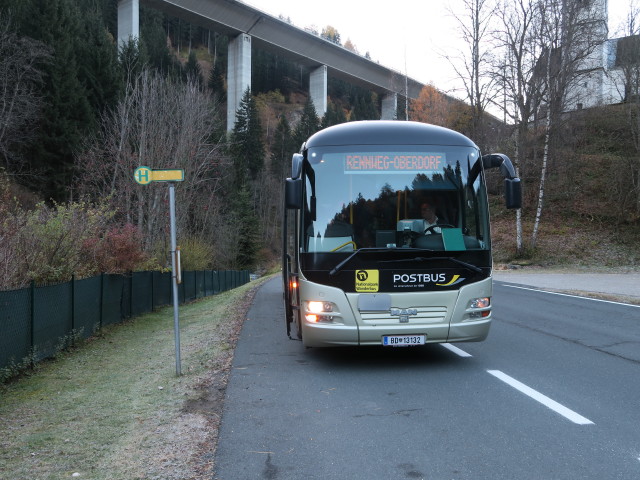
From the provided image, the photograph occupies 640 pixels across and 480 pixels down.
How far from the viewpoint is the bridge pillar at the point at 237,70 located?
2289 inches

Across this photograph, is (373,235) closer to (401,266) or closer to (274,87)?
(401,266)

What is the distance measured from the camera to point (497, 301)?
1695 cm

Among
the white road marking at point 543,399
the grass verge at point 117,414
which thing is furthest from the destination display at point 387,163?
the grass verge at point 117,414

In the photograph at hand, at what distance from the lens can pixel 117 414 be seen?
20.9ft

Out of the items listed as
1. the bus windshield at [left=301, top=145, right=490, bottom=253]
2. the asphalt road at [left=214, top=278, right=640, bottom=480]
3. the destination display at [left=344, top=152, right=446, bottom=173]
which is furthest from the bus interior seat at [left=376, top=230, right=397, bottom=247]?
the asphalt road at [left=214, top=278, right=640, bottom=480]

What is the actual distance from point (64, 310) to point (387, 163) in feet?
23.5

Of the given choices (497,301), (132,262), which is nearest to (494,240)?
(497,301)

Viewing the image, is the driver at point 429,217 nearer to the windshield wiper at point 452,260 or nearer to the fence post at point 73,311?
the windshield wiper at point 452,260

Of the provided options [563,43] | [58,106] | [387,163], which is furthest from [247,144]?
[387,163]

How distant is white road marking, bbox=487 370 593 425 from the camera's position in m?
5.55

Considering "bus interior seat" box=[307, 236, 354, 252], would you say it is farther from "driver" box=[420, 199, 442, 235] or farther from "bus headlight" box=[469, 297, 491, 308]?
"bus headlight" box=[469, 297, 491, 308]

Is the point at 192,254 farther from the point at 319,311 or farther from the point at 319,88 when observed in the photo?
the point at 319,88

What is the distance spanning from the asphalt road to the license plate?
441 millimetres

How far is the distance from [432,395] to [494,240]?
3474 centimetres
